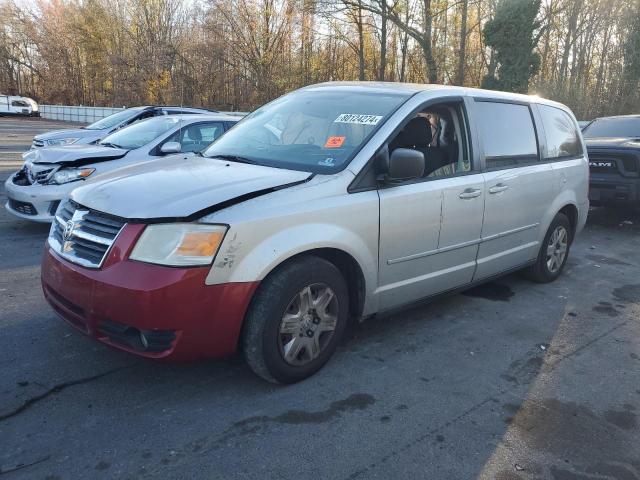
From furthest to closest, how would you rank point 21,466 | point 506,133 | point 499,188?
point 506,133, point 499,188, point 21,466

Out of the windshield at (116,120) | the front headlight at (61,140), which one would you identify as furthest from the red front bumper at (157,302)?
the windshield at (116,120)

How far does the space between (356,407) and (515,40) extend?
24287mm

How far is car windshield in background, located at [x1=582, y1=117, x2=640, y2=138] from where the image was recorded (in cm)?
928

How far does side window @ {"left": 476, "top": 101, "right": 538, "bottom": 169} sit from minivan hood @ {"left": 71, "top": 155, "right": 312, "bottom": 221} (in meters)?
1.82

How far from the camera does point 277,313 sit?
3.02 metres

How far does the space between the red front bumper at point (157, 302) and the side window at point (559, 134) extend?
3655 mm

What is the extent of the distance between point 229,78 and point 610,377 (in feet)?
116

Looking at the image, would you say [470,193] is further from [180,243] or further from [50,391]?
[50,391]

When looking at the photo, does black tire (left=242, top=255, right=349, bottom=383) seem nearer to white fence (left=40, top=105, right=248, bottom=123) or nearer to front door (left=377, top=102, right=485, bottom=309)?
front door (left=377, top=102, right=485, bottom=309)

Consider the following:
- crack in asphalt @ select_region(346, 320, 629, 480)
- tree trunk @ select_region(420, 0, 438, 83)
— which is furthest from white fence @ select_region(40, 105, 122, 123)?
crack in asphalt @ select_region(346, 320, 629, 480)

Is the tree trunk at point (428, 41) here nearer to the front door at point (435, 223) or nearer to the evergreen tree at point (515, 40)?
the evergreen tree at point (515, 40)

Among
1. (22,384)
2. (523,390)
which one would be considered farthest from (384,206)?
(22,384)

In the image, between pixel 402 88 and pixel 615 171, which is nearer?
pixel 402 88

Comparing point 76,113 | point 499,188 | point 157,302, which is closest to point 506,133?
point 499,188
